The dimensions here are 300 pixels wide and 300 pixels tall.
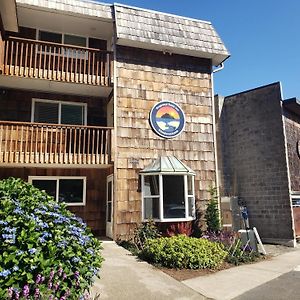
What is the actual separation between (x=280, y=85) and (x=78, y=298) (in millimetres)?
13552

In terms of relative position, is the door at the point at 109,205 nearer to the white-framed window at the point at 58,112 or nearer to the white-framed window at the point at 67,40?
the white-framed window at the point at 58,112

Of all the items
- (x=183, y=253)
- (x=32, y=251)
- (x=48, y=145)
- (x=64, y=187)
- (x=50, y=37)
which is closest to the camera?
(x=32, y=251)

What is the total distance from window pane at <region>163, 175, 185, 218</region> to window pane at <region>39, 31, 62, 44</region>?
721 centimetres

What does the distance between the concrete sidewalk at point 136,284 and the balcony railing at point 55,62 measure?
22.1 feet

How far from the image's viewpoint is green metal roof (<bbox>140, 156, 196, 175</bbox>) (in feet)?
37.7

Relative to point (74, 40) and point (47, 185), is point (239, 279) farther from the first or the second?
point (74, 40)

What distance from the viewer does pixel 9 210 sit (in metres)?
4.25

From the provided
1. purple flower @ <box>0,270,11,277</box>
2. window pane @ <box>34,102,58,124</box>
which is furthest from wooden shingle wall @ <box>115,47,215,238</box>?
purple flower @ <box>0,270,11,277</box>

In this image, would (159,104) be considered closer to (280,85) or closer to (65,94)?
(65,94)

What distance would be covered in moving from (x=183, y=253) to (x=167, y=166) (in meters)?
3.94

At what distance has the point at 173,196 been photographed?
1171 centimetres

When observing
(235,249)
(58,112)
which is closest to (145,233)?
(235,249)

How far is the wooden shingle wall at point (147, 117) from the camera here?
1162cm

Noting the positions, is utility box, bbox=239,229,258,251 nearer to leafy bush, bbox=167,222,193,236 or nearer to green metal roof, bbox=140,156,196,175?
leafy bush, bbox=167,222,193,236
